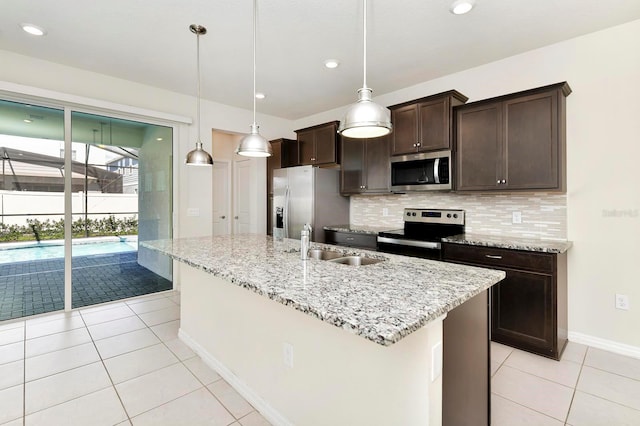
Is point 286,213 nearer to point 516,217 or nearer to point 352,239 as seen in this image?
point 352,239

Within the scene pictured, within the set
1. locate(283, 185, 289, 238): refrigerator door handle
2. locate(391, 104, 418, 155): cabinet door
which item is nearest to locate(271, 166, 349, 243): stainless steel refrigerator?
locate(283, 185, 289, 238): refrigerator door handle

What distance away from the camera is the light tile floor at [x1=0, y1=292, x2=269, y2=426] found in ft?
5.90

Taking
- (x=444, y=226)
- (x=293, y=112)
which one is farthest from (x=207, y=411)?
(x=293, y=112)

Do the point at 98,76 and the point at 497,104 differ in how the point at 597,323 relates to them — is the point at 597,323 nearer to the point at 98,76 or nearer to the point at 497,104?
the point at 497,104

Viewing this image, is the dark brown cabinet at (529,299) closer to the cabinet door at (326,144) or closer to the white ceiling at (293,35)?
the white ceiling at (293,35)

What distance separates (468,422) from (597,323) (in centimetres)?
201

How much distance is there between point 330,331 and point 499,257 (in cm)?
190

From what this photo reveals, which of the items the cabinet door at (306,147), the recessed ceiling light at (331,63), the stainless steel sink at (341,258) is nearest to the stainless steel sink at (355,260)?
the stainless steel sink at (341,258)

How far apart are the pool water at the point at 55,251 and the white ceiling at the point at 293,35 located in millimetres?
1967

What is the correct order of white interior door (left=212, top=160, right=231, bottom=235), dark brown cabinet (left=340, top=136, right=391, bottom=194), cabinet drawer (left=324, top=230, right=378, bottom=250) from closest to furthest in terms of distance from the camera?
cabinet drawer (left=324, top=230, right=378, bottom=250) < dark brown cabinet (left=340, top=136, right=391, bottom=194) < white interior door (left=212, top=160, right=231, bottom=235)

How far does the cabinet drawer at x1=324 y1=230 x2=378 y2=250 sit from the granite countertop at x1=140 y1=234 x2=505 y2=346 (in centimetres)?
148

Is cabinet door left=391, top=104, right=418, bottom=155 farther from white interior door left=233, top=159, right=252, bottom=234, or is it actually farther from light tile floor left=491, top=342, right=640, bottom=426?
white interior door left=233, top=159, right=252, bottom=234

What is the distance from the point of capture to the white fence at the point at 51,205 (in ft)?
10.4

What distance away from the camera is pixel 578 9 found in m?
2.30
